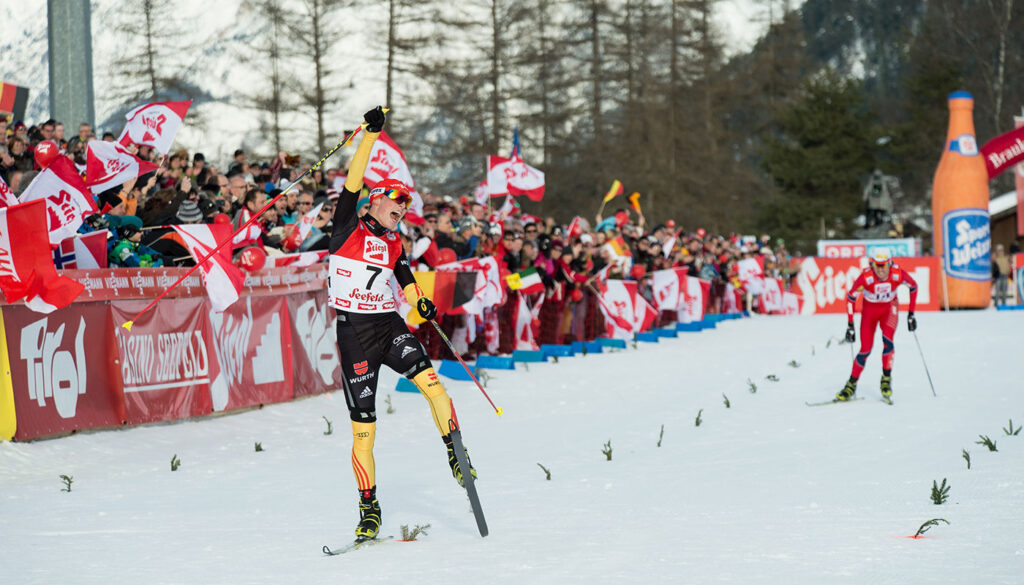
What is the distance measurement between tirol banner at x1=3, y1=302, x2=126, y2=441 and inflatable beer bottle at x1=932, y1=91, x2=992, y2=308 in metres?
25.2

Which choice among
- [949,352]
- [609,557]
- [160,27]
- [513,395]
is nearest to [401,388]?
[513,395]

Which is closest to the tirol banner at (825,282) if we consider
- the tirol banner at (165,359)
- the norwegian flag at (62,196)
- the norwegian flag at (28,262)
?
the tirol banner at (165,359)

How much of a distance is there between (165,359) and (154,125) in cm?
288

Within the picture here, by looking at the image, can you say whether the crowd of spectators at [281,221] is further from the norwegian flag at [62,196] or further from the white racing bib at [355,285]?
the norwegian flag at [62,196]

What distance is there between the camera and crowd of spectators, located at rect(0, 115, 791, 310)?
11148mm

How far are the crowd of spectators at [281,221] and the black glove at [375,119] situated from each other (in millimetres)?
639

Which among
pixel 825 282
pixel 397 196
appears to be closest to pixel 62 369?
pixel 397 196

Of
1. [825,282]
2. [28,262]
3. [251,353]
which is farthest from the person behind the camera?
[825,282]

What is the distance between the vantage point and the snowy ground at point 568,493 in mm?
5691

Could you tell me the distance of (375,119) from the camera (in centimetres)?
648

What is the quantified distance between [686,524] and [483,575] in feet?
5.55

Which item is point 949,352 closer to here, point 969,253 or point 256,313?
point 256,313

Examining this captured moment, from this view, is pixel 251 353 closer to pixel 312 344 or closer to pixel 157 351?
pixel 312 344

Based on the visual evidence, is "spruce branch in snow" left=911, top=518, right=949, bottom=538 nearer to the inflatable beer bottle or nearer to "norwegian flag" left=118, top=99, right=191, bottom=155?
"norwegian flag" left=118, top=99, right=191, bottom=155
